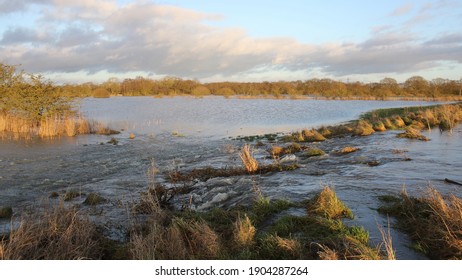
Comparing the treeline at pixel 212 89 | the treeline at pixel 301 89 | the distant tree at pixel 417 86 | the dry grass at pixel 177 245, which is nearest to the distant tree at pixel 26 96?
the treeline at pixel 212 89

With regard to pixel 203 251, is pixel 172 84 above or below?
above

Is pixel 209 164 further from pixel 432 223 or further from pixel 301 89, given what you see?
pixel 301 89

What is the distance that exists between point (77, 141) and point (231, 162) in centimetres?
1284

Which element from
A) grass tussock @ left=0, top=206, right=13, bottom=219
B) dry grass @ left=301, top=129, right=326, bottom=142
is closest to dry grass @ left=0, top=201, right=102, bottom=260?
grass tussock @ left=0, top=206, right=13, bottom=219

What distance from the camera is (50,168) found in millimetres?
15750

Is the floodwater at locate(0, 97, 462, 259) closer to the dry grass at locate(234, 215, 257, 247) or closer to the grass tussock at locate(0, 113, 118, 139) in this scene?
the grass tussock at locate(0, 113, 118, 139)

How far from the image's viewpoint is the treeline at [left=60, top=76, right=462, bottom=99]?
7831 cm

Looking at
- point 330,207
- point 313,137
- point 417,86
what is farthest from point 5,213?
point 417,86

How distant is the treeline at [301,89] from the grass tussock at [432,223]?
67836 millimetres

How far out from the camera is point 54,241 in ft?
20.2

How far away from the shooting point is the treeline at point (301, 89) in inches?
3083

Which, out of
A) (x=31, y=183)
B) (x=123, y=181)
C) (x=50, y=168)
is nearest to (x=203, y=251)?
(x=123, y=181)

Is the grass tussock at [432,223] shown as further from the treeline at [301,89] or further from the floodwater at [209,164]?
the treeline at [301,89]

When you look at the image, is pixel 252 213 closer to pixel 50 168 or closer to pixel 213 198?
pixel 213 198
